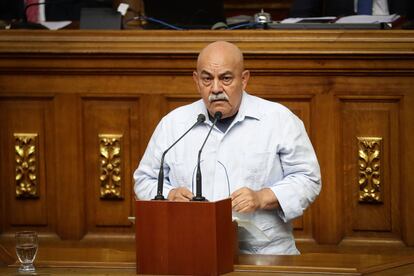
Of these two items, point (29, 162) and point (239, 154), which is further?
point (29, 162)

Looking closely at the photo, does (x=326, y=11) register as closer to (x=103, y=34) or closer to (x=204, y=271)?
(x=103, y=34)

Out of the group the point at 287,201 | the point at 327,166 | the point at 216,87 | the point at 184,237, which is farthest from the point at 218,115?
the point at 327,166

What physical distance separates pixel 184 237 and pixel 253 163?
0.83 m

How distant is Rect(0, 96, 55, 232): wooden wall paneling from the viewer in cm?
550

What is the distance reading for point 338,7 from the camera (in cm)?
633

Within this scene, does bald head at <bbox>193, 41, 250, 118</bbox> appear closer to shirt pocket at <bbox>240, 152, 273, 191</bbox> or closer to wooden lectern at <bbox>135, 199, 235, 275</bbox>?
shirt pocket at <bbox>240, 152, 273, 191</bbox>

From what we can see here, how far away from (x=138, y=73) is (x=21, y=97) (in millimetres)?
599

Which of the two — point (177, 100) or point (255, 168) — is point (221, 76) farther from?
point (177, 100)

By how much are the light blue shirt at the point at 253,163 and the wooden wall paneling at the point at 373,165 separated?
1156 mm

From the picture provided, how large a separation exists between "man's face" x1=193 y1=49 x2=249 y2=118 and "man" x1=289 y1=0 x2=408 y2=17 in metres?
2.26

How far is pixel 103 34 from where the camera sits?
18.0 feet

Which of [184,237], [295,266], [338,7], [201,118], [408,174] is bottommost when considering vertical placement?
[295,266]

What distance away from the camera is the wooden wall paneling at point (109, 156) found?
17.9 ft

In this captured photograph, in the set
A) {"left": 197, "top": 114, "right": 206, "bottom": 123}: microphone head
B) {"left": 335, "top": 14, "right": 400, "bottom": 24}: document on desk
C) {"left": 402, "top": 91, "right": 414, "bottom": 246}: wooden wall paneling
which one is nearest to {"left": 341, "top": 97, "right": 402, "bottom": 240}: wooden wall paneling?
{"left": 402, "top": 91, "right": 414, "bottom": 246}: wooden wall paneling
